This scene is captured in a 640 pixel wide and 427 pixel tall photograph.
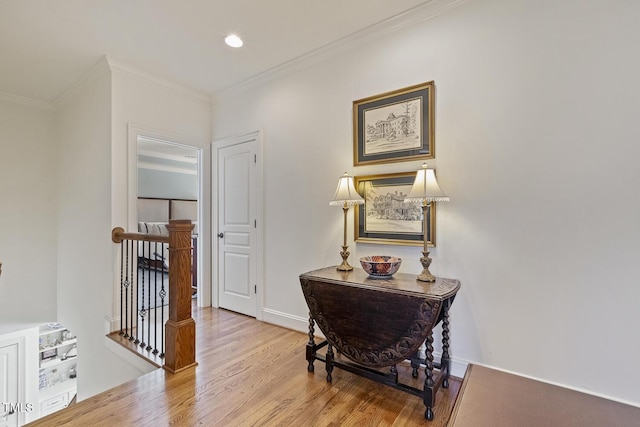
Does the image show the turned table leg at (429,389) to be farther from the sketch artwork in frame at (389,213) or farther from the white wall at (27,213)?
the white wall at (27,213)

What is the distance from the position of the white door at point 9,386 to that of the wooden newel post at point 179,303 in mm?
2931

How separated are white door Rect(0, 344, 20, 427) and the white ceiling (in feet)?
10.4

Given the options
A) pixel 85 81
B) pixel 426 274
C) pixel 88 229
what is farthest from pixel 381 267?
pixel 85 81

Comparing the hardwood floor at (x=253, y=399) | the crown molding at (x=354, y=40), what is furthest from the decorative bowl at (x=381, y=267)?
the crown molding at (x=354, y=40)

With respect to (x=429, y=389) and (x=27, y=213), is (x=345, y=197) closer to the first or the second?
(x=429, y=389)

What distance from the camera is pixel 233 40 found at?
2.56m

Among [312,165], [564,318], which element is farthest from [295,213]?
[564,318]

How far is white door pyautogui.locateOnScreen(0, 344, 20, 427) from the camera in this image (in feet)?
11.3

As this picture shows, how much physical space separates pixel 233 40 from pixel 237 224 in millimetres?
1822

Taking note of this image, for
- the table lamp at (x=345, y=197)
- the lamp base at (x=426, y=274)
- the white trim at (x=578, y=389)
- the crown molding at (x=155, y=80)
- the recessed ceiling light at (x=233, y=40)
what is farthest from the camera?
the crown molding at (x=155, y=80)

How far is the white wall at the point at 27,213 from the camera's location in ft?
12.1

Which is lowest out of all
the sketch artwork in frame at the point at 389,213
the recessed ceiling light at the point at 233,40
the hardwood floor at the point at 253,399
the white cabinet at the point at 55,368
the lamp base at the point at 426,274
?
the white cabinet at the point at 55,368

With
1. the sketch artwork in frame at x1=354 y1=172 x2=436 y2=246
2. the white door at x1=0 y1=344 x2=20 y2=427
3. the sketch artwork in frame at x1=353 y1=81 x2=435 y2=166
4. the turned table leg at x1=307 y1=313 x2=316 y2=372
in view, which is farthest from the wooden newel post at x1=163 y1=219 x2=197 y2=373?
the white door at x1=0 y1=344 x2=20 y2=427

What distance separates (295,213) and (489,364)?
1906mm
